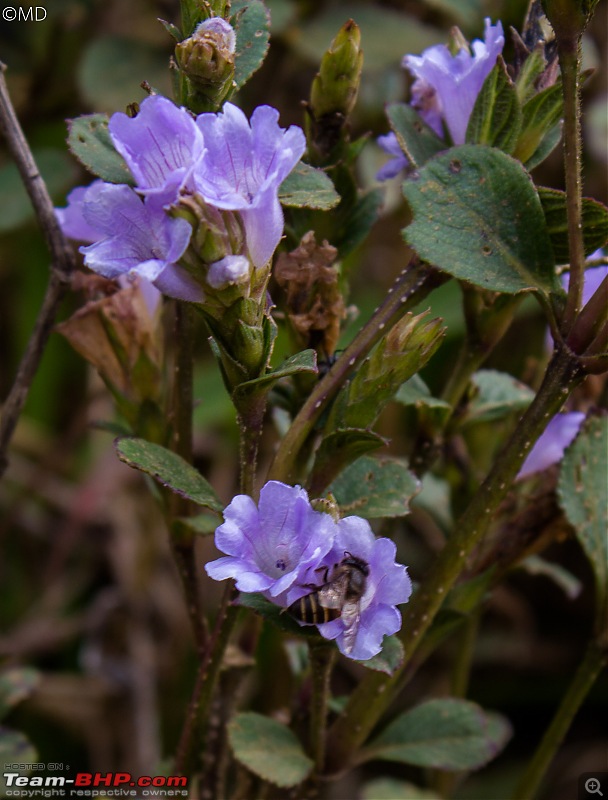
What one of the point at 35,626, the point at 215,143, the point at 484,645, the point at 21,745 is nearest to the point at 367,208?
the point at 215,143

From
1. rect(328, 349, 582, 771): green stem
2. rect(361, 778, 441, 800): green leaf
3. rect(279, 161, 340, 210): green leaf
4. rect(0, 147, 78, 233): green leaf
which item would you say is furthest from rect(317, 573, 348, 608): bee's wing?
rect(0, 147, 78, 233): green leaf

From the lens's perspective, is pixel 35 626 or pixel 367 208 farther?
pixel 35 626

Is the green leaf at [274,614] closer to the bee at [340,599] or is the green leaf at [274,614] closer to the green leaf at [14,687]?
the bee at [340,599]

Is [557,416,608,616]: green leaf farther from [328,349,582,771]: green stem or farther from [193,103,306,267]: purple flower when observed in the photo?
[193,103,306,267]: purple flower

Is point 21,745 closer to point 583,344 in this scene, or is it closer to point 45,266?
point 583,344

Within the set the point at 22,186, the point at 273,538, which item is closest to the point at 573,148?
the point at 273,538

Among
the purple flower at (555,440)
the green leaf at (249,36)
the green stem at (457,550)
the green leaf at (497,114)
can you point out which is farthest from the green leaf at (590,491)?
the green leaf at (249,36)
